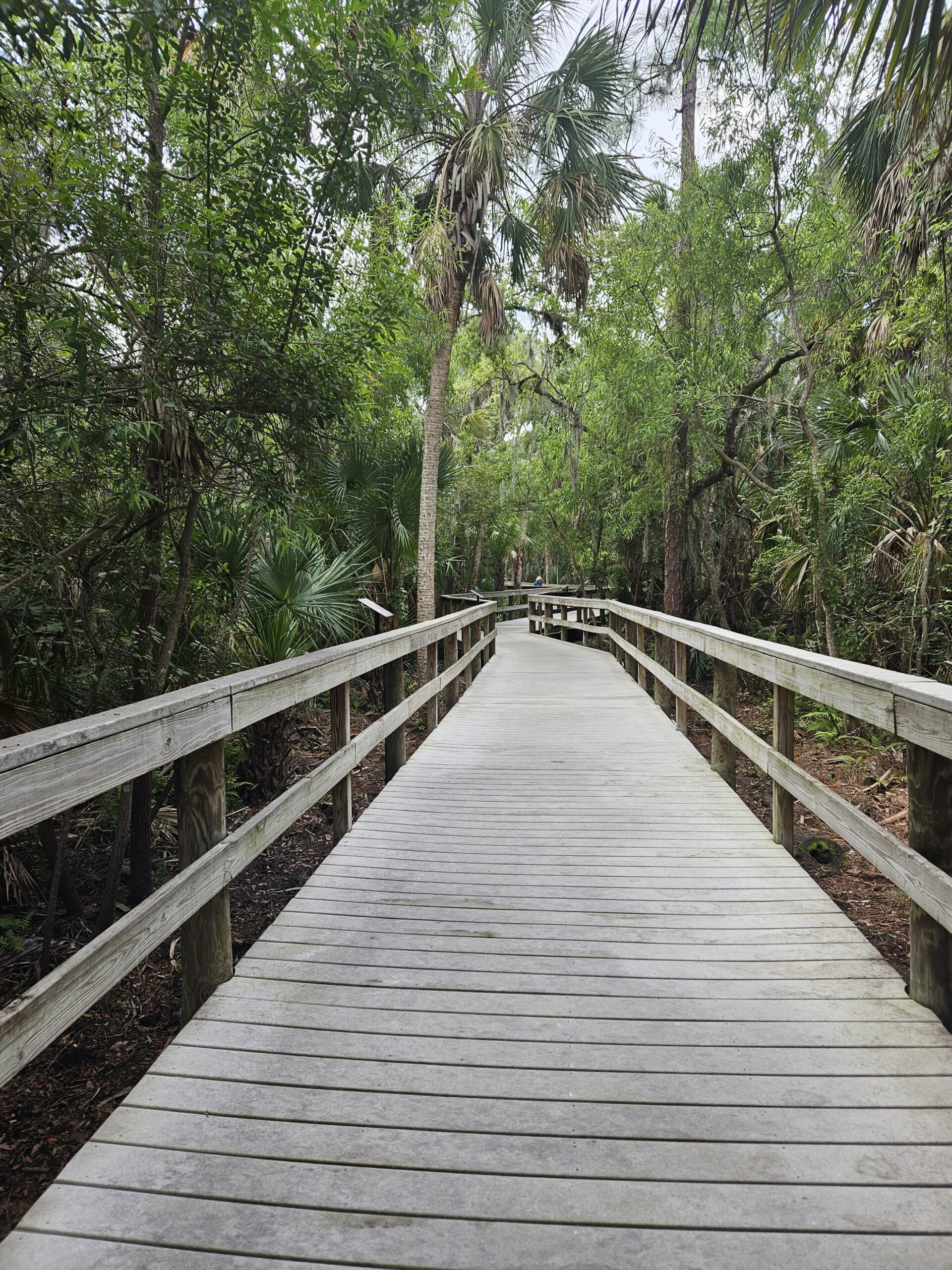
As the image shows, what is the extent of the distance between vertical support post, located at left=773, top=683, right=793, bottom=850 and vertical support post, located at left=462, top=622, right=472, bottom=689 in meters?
5.34

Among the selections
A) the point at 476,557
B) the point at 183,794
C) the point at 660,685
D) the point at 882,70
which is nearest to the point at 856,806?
the point at 660,685

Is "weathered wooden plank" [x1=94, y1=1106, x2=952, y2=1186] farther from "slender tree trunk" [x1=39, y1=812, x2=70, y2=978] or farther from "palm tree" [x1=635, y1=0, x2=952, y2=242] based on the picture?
"palm tree" [x1=635, y1=0, x2=952, y2=242]

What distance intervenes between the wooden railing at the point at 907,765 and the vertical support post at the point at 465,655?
5008mm

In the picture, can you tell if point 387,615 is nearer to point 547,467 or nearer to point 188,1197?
point 188,1197

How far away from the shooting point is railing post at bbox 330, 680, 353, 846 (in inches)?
154

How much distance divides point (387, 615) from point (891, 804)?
13.6 ft

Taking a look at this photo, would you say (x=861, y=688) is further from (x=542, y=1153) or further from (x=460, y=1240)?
(x=460, y=1240)

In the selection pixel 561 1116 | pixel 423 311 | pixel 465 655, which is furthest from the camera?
pixel 465 655

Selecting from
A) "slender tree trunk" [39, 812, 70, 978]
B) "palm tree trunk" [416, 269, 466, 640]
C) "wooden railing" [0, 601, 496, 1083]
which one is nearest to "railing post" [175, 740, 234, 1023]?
"wooden railing" [0, 601, 496, 1083]

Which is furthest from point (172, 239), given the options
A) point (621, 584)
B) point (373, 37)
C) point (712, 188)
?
point (621, 584)

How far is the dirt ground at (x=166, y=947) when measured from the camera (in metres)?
2.90

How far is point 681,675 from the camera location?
645 cm

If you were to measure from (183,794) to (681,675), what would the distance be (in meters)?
4.74

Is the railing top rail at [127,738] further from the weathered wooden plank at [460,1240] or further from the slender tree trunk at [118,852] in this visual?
the slender tree trunk at [118,852]
